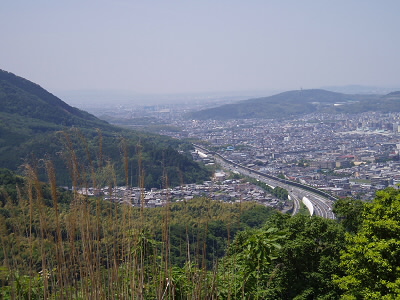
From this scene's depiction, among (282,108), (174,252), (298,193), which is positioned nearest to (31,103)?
(298,193)

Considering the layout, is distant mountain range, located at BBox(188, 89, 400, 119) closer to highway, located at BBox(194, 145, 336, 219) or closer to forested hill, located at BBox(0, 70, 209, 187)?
forested hill, located at BBox(0, 70, 209, 187)

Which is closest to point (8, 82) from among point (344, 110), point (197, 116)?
point (197, 116)

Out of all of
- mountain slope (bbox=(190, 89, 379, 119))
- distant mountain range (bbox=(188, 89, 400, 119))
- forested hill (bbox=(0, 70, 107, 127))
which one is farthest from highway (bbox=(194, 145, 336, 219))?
distant mountain range (bbox=(188, 89, 400, 119))

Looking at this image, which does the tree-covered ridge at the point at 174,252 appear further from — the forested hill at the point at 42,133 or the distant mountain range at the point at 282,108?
the distant mountain range at the point at 282,108

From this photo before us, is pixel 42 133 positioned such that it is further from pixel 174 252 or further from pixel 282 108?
pixel 282 108

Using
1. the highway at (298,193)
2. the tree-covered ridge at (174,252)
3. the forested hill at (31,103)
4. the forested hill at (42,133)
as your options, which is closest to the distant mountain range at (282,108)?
the forested hill at (42,133)

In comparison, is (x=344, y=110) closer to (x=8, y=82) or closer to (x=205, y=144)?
(x=205, y=144)

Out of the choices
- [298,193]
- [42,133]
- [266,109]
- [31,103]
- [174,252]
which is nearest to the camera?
[174,252]

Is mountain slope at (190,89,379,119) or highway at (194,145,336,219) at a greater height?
mountain slope at (190,89,379,119)
